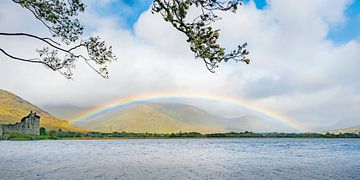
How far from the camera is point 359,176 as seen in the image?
1308 inches

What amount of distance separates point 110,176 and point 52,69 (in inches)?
663

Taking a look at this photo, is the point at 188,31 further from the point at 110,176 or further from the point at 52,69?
the point at 110,176

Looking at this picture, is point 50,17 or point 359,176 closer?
point 50,17

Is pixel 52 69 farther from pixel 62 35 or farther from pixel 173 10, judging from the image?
pixel 173 10

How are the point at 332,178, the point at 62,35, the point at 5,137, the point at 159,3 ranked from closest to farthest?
the point at 159,3
the point at 62,35
the point at 332,178
the point at 5,137

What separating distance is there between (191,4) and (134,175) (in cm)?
2376

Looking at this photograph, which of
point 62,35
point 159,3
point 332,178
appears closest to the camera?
point 159,3

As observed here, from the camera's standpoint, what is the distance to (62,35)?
1705 cm

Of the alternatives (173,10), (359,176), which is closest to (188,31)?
(173,10)

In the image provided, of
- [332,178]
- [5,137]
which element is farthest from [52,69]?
[5,137]

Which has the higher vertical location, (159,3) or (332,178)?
(159,3)

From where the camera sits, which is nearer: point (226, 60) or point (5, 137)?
point (226, 60)

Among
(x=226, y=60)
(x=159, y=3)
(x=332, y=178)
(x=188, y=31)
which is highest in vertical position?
(x=159, y=3)

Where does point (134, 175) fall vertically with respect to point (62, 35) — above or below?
below
